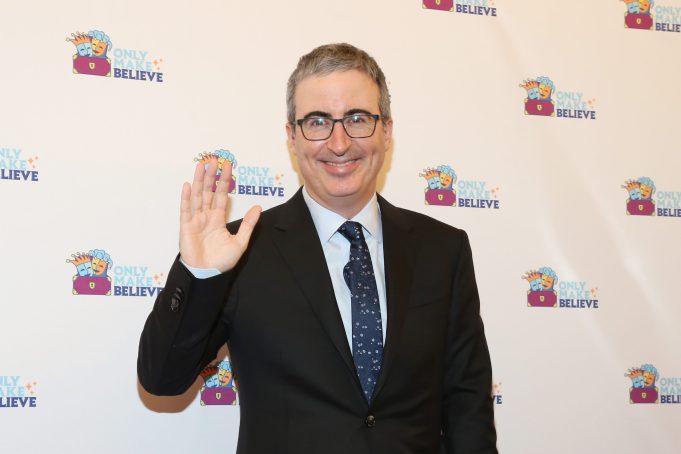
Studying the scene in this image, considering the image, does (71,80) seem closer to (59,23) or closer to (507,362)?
(59,23)

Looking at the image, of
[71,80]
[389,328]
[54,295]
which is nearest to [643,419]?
[389,328]

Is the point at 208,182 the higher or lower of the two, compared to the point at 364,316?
higher

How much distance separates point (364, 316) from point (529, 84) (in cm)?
146

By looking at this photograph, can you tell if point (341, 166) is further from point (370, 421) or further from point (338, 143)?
point (370, 421)

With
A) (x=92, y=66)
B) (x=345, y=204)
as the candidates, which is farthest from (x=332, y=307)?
(x=92, y=66)

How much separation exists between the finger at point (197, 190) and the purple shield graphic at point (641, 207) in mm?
1976

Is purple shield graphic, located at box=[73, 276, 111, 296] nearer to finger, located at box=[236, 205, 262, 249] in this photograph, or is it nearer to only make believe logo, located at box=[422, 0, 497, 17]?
finger, located at box=[236, 205, 262, 249]

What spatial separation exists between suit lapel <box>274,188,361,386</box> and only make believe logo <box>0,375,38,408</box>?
41.1 inches

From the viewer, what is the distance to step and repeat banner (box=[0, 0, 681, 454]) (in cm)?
253

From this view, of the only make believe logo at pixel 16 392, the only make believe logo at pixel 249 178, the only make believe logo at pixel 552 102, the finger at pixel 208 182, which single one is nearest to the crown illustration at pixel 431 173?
the only make believe logo at pixel 552 102

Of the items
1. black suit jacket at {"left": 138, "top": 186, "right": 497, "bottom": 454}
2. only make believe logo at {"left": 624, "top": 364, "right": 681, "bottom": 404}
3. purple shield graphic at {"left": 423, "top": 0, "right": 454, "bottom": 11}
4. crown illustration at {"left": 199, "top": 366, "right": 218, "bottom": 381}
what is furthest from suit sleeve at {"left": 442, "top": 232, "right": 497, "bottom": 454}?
purple shield graphic at {"left": 423, "top": 0, "right": 454, "bottom": 11}

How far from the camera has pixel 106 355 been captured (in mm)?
2561

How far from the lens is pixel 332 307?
2.08 meters

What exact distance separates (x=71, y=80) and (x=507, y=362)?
6.50 ft
